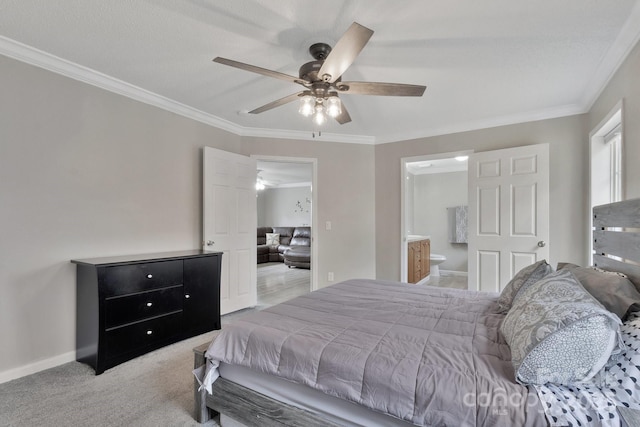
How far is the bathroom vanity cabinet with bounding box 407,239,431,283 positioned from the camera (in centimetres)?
496

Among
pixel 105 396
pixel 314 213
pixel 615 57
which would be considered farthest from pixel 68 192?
pixel 615 57

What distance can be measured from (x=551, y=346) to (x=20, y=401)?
296cm

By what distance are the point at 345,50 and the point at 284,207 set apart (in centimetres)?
837

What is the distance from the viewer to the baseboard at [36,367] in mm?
2184

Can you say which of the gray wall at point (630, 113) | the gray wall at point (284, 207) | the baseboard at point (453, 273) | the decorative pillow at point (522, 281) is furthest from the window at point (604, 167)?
the gray wall at point (284, 207)

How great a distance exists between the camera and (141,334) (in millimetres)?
Answer: 2561

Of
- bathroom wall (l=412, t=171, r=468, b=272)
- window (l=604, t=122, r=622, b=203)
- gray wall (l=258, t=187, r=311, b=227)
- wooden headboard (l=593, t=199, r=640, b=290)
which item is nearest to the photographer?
wooden headboard (l=593, t=199, r=640, b=290)

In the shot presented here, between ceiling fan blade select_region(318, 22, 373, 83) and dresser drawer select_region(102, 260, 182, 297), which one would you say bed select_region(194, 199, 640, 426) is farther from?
ceiling fan blade select_region(318, 22, 373, 83)

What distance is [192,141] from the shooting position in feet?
11.5

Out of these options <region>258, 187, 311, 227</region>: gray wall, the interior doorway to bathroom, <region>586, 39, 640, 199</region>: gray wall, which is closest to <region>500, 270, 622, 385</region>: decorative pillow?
<region>586, 39, 640, 199</region>: gray wall

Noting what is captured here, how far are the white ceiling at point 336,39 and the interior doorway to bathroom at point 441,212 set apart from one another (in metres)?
3.28

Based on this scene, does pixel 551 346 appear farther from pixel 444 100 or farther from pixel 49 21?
pixel 49 21

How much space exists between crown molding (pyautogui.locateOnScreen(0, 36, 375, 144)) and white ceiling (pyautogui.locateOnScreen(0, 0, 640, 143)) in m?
0.01

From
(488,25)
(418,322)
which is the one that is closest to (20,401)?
(418,322)
